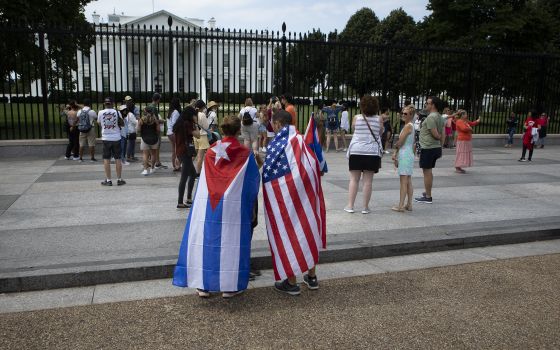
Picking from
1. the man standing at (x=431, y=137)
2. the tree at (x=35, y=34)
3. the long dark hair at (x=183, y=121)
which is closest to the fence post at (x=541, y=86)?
the man standing at (x=431, y=137)

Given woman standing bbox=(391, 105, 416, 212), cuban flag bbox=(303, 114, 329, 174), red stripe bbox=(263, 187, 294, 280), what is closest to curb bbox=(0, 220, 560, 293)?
red stripe bbox=(263, 187, 294, 280)

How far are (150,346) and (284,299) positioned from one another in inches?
55.5

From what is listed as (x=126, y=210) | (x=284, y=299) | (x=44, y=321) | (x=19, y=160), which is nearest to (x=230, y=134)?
(x=284, y=299)

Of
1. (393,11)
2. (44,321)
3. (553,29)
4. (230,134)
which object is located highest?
(393,11)

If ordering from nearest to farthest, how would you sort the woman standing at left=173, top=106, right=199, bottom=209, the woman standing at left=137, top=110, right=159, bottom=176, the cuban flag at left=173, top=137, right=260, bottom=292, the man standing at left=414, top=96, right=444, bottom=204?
1. the cuban flag at left=173, top=137, right=260, bottom=292
2. the woman standing at left=173, top=106, right=199, bottom=209
3. the man standing at left=414, top=96, right=444, bottom=204
4. the woman standing at left=137, top=110, right=159, bottom=176

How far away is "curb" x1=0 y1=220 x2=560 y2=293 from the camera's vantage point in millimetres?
4816

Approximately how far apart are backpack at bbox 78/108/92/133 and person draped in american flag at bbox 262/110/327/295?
8730 millimetres

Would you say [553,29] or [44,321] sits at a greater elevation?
[553,29]

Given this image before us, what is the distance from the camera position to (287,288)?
15.7 ft

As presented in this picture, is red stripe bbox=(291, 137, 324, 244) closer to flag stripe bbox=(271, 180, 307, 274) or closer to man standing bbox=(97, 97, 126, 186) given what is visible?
flag stripe bbox=(271, 180, 307, 274)

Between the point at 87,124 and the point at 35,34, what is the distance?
5.15m

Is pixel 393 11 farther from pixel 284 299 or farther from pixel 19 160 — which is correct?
pixel 284 299

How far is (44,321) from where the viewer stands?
4.10 m

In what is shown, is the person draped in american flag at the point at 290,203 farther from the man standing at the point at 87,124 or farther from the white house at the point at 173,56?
the man standing at the point at 87,124
